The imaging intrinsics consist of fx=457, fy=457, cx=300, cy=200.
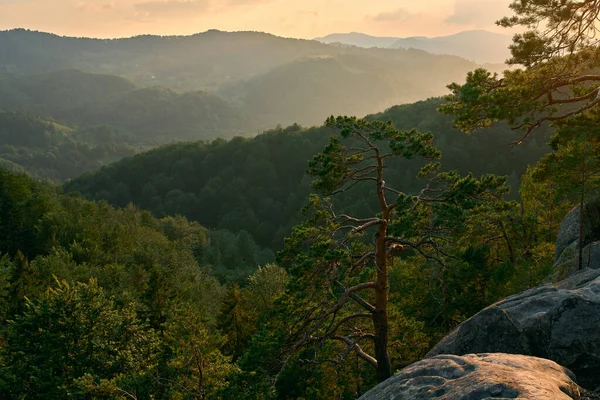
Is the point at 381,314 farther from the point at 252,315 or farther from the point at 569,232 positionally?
the point at 252,315

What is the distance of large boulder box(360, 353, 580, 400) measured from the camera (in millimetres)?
9016

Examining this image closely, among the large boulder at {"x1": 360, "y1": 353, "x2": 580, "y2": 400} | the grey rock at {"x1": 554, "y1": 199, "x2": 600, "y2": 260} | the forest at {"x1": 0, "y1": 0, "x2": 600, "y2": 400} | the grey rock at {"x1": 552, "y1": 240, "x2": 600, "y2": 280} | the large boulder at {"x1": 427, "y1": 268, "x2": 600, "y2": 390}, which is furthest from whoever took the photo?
the grey rock at {"x1": 554, "y1": 199, "x2": 600, "y2": 260}

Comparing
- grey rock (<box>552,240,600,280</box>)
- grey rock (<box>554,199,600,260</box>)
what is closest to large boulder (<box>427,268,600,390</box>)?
grey rock (<box>552,240,600,280</box>)

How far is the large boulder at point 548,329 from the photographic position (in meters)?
12.9

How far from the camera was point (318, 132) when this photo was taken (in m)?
184

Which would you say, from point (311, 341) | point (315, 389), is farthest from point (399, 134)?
point (315, 389)

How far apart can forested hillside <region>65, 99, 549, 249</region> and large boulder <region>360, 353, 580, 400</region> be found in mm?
117876

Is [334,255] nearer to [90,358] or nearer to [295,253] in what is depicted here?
[295,253]

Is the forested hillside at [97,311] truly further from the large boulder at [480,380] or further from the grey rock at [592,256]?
the grey rock at [592,256]

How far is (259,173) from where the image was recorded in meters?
178

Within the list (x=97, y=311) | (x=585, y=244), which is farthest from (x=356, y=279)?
(x=97, y=311)

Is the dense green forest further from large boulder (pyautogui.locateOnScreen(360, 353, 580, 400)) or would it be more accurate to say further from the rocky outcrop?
large boulder (pyautogui.locateOnScreen(360, 353, 580, 400))

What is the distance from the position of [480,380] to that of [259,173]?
170 meters

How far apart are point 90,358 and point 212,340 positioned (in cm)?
739
